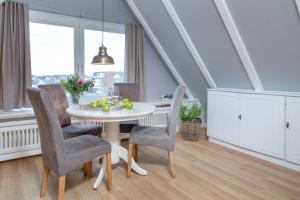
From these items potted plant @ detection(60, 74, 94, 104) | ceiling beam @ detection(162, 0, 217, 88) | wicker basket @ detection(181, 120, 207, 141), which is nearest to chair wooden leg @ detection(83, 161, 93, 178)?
potted plant @ detection(60, 74, 94, 104)

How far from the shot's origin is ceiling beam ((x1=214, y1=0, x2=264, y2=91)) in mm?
2586

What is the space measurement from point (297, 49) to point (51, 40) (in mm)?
3332

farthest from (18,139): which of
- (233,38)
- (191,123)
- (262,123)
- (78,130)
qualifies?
(262,123)

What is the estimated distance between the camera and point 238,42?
2.78 metres

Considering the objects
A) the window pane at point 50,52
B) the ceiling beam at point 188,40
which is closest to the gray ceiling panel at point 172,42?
the ceiling beam at point 188,40

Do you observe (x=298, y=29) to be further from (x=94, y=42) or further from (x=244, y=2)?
(x=94, y=42)

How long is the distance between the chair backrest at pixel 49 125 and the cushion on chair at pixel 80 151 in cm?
7

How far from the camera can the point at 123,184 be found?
7.61ft

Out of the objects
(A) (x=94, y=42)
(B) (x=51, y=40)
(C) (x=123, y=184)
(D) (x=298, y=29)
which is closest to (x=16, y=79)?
(B) (x=51, y=40)

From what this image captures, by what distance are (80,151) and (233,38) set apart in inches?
87.3

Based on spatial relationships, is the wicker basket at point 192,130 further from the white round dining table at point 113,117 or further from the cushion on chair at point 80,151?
the cushion on chair at point 80,151

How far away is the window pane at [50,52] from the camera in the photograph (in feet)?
11.1

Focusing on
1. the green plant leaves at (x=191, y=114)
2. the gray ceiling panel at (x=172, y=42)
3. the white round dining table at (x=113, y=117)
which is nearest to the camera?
the white round dining table at (x=113, y=117)

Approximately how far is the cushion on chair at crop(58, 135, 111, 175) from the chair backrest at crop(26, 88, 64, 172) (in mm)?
67
